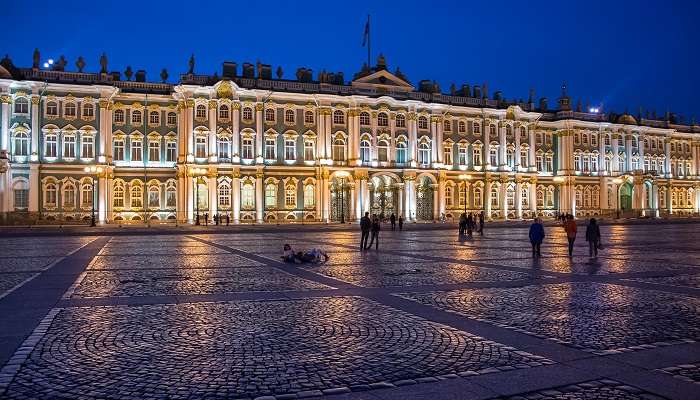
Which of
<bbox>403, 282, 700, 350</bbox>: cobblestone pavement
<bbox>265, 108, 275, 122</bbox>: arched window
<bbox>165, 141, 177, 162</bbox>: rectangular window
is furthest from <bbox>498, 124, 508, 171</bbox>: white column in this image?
<bbox>403, 282, 700, 350</bbox>: cobblestone pavement

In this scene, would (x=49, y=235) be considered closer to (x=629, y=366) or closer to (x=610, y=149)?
(x=629, y=366)

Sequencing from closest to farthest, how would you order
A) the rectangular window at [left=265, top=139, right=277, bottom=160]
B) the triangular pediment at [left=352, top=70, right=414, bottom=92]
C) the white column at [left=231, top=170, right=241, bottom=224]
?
the white column at [left=231, top=170, right=241, bottom=224] < the rectangular window at [left=265, top=139, right=277, bottom=160] < the triangular pediment at [left=352, top=70, right=414, bottom=92]

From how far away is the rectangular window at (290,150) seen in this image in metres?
62.8

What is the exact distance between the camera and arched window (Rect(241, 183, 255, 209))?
199ft

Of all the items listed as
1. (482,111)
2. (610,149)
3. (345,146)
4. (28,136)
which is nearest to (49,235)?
(28,136)

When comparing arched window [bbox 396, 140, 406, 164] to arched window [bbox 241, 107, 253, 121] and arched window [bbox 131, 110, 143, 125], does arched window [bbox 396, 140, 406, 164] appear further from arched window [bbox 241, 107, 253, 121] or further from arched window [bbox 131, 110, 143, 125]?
arched window [bbox 131, 110, 143, 125]

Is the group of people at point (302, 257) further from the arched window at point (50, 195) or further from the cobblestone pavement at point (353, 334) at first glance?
the arched window at point (50, 195)

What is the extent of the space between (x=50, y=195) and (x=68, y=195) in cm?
146

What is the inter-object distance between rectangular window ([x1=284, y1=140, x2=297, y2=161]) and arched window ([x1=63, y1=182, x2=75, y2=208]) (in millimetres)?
19719

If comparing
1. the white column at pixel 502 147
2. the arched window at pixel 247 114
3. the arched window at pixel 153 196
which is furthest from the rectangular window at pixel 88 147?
the white column at pixel 502 147

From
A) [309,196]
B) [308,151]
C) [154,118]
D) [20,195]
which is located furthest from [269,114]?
[20,195]

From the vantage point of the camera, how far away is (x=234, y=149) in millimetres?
60188

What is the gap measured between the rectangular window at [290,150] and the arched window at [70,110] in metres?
19.4

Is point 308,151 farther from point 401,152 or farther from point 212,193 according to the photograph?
point 212,193
